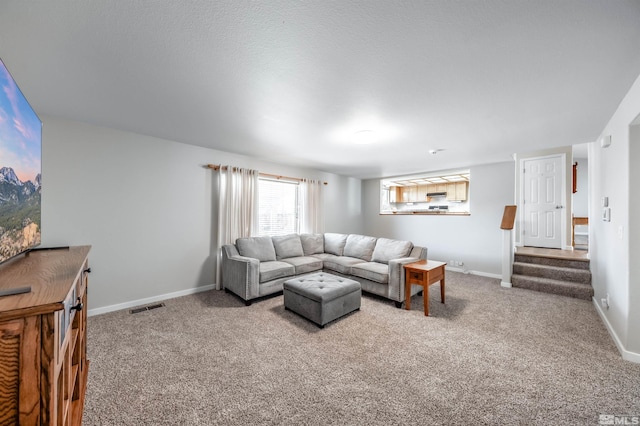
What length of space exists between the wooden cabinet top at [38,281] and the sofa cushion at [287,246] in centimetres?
290

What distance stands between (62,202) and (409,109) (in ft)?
12.9

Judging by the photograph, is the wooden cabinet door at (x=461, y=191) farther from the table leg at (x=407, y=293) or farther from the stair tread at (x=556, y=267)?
the table leg at (x=407, y=293)

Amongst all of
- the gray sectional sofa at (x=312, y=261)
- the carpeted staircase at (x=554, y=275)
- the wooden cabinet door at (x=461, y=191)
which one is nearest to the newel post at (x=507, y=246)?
the carpeted staircase at (x=554, y=275)

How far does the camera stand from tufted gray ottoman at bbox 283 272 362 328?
8.91 feet

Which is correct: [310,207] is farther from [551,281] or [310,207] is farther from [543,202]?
[543,202]

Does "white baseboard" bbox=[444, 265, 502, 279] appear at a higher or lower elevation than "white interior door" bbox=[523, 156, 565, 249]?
lower

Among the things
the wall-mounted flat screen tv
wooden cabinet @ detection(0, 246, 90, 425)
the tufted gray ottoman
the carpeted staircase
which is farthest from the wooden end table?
the wall-mounted flat screen tv

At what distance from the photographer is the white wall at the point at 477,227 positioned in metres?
4.79

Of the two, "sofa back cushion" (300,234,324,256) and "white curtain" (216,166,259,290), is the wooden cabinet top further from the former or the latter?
"sofa back cushion" (300,234,324,256)

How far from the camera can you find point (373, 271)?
3570 millimetres

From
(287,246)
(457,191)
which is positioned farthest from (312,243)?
(457,191)

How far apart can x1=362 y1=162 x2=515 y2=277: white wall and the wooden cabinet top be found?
585 centimetres

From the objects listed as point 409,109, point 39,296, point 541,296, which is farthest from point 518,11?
point 541,296

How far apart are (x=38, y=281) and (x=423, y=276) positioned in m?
3.28
